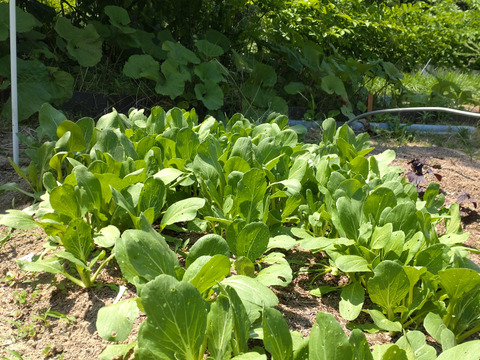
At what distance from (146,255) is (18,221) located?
2.54 ft

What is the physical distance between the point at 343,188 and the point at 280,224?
0.33 meters

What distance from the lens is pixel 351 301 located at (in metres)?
1.63

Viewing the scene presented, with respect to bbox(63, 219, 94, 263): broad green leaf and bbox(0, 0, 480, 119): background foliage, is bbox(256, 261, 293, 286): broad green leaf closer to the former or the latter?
bbox(63, 219, 94, 263): broad green leaf

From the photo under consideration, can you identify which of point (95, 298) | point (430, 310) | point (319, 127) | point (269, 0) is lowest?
point (319, 127)

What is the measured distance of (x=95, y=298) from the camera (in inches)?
66.6

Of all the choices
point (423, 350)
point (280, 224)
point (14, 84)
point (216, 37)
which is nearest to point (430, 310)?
point (423, 350)

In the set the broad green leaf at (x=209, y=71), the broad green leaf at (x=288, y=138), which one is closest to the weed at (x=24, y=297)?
the broad green leaf at (x=288, y=138)

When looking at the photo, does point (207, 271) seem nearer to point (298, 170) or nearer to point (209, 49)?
point (298, 170)

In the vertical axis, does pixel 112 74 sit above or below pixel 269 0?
below

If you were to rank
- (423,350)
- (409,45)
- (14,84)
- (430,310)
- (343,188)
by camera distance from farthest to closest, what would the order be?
(409,45), (14,84), (343,188), (430,310), (423,350)

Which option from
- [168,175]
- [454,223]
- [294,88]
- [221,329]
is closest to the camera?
[221,329]

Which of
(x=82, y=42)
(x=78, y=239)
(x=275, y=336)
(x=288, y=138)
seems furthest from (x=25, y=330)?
(x=82, y=42)

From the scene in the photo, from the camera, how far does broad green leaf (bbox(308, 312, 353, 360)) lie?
1.12 metres

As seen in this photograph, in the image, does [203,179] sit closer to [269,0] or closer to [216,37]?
[216,37]
